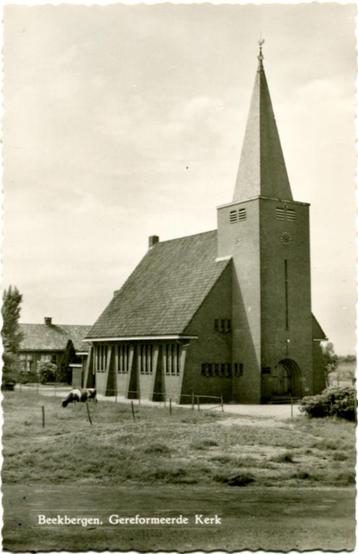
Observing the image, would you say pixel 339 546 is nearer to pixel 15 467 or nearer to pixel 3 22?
pixel 15 467

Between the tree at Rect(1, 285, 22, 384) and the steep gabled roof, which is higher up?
the steep gabled roof

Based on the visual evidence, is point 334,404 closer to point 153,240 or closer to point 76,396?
point 76,396

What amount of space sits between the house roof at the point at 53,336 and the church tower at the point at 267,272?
53.1ft

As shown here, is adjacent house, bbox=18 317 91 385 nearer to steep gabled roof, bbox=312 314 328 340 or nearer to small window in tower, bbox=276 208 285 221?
steep gabled roof, bbox=312 314 328 340

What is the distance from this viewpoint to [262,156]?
3412 cm

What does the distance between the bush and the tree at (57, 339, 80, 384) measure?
1116 inches

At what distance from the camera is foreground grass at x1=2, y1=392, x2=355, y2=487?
16297 millimetres

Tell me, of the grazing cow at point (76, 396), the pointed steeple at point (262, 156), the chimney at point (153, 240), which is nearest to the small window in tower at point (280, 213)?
the pointed steeple at point (262, 156)

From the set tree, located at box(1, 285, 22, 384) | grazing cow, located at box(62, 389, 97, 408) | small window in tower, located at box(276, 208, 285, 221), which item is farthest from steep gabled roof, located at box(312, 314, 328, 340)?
tree, located at box(1, 285, 22, 384)

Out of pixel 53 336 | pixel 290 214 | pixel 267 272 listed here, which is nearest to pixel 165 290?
pixel 267 272

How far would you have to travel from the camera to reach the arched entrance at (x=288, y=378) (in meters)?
34.6

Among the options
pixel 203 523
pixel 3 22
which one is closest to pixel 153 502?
pixel 203 523

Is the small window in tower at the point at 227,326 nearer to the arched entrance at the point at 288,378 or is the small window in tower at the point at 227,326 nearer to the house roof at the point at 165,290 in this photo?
the house roof at the point at 165,290

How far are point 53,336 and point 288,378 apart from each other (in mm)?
25054
